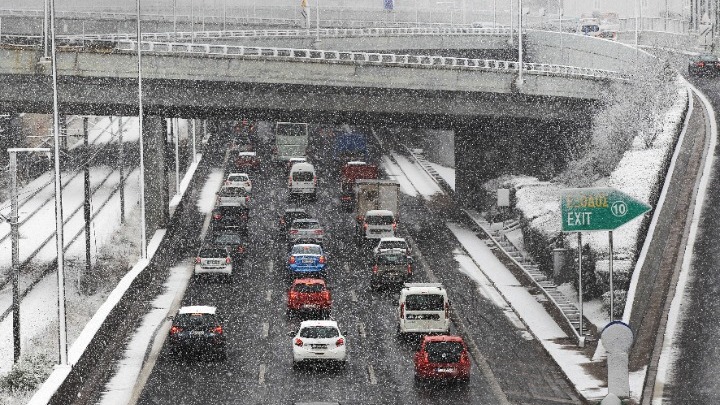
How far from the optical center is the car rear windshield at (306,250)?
57816 mm

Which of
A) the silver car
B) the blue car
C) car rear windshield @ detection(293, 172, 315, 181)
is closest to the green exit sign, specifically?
the blue car

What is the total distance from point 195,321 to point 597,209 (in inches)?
530

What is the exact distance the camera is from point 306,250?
190 feet

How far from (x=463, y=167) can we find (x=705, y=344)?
4477 centimetres

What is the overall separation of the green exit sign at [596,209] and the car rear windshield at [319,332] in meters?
8.15

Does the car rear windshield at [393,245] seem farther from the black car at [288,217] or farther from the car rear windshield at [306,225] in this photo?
the black car at [288,217]

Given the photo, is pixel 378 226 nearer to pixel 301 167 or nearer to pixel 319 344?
pixel 301 167

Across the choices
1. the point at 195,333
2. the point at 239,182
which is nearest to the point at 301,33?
the point at 239,182

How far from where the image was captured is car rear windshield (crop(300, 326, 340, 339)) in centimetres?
4172

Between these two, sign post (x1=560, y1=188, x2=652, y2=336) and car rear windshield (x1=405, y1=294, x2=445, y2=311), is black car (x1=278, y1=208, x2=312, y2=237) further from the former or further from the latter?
sign post (x1=560, y1=188, x2=652, y2=336)

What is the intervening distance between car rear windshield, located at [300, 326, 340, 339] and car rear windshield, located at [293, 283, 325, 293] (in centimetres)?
828

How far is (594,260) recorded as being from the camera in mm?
50469

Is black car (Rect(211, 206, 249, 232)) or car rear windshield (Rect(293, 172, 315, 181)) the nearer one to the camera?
black car (Rect(211, 206, 249, 232))

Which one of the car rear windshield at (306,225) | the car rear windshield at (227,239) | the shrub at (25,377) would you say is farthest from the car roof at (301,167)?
the shrub at (25,377)
